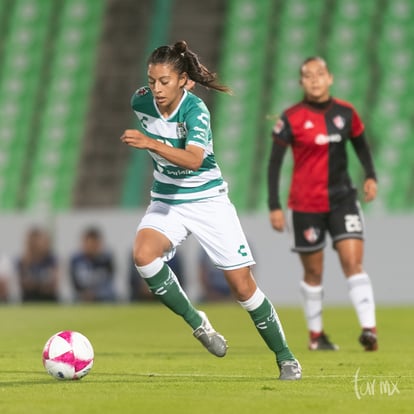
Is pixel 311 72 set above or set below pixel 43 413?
above

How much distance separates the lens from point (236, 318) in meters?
14.3

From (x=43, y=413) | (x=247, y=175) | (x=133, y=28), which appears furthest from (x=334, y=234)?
(x=133, y=28)

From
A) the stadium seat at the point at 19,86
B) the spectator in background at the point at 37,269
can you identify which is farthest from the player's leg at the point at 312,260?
the stadium seat at the point at 19,86

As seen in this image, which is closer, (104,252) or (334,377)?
(334,377)

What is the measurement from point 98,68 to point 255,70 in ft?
10.2

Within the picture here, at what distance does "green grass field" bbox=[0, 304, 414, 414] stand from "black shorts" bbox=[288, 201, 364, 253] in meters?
0.83

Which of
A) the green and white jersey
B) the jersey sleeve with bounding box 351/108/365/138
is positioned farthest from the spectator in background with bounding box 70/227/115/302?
the green and white jersey

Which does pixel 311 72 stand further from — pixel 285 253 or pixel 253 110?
pixel 253 110

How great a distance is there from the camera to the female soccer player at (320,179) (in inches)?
366

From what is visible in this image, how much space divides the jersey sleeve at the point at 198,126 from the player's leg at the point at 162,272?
1.82 ft

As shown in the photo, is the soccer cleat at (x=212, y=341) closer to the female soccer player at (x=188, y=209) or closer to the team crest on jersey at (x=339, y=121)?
the female soccer player at (x=188, y=209)

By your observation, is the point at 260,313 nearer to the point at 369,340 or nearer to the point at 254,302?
the point at 254,302

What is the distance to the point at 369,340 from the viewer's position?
903 cm

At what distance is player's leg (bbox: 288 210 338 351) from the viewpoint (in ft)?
30.9
